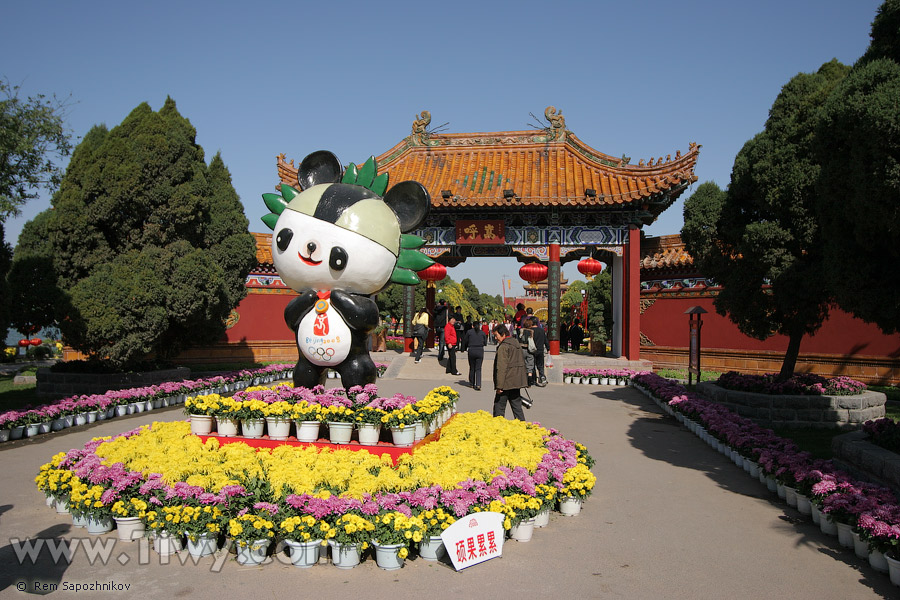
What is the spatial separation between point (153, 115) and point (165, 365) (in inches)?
204

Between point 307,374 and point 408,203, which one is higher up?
point 408,203

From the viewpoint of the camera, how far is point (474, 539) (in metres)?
4.43

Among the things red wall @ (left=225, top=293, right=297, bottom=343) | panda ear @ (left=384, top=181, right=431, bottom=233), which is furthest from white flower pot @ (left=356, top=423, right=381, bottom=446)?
red wall @ (left=225, top=293, right=297, bottom=343)

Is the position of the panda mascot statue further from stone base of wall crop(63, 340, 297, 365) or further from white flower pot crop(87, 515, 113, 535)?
stone base of wall crop(63, 340, 297, 365)

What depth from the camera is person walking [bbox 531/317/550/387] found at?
1387 cm

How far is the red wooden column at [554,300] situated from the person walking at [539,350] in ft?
6.86

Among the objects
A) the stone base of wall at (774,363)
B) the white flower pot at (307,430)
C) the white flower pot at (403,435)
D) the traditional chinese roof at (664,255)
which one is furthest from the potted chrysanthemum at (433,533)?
the traditional chinese roof at (664,255)

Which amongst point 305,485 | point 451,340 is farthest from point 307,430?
point 451,340

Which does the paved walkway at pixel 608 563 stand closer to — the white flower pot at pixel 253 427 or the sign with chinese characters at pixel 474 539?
the sign with chinese characters at pixel 474 539

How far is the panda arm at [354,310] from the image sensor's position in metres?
6.93

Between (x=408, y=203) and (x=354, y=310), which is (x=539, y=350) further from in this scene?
(x=354, y=310)

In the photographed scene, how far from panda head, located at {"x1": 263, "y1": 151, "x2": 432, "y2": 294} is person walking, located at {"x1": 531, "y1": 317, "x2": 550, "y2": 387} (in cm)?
643

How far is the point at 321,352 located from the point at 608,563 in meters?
3.74

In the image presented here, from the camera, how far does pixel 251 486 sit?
487cm
